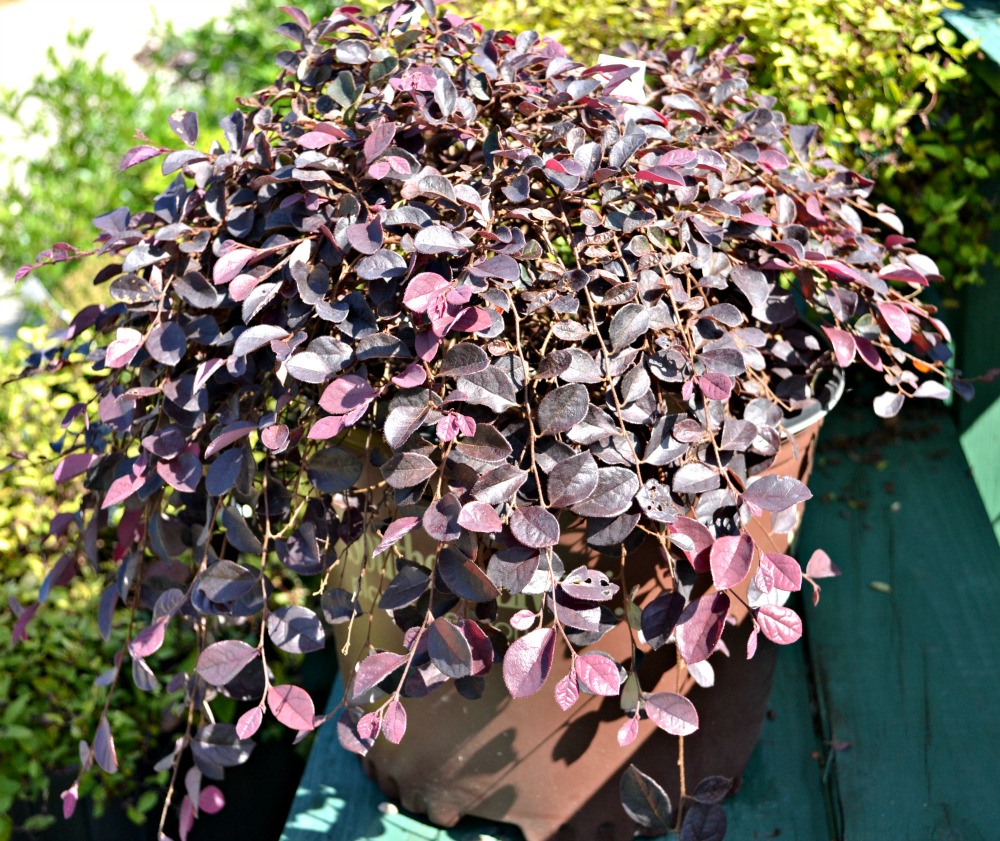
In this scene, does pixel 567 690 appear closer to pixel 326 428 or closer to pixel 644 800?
pixel 644 800

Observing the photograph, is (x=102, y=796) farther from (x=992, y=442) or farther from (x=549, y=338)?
(x=992, y=442)

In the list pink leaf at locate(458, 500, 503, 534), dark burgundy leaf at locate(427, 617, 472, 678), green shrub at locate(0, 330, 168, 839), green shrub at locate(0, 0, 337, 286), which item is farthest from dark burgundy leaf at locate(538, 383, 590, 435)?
green shrub at locate(0, 0, 337, 286)

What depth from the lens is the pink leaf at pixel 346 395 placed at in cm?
98

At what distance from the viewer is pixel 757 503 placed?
0.97 meters

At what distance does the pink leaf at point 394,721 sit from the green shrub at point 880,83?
1.34 meters

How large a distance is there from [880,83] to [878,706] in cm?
116

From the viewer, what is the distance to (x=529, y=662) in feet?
3.04

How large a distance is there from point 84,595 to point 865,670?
144cm

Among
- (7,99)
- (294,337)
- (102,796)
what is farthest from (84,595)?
(7,99)

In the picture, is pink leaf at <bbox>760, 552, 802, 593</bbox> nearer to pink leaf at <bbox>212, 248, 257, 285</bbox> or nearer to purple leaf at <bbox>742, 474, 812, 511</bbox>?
purple leaf at <bbox>742, 474, 812, 511</bbox>

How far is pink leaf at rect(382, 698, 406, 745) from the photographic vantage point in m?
0.95

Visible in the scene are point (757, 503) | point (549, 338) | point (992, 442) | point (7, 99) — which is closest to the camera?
point (757, 503)

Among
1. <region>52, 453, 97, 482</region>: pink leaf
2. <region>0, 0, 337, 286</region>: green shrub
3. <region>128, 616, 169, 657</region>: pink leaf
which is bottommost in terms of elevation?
<region>0, 0, 337, 286</region>: green shrub

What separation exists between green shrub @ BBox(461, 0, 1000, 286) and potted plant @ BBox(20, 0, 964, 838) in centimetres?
65
